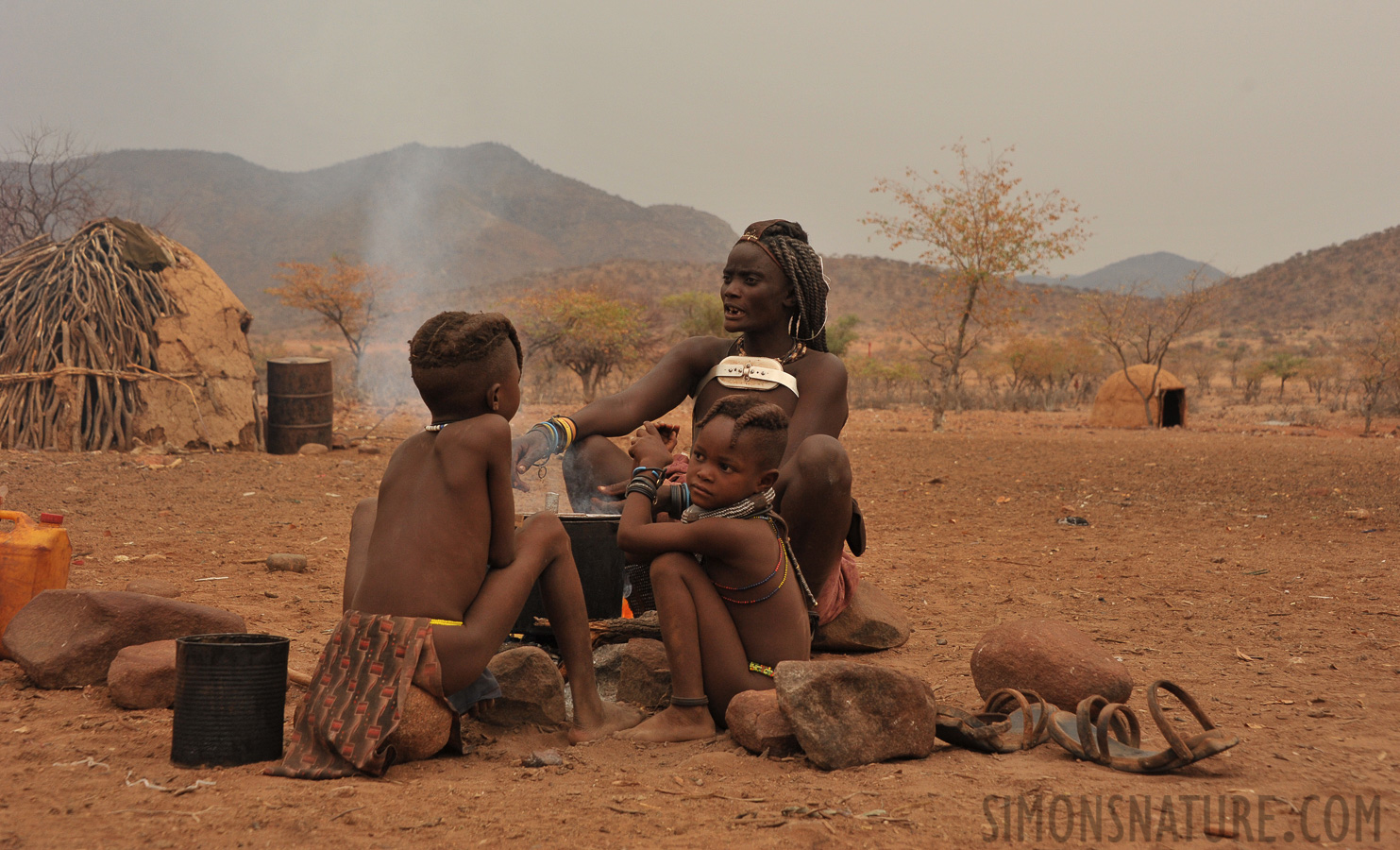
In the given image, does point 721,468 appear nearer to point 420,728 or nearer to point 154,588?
point 420,728

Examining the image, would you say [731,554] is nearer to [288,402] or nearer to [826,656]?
[826,656]

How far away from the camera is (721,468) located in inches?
114

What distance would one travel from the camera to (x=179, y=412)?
10.0m

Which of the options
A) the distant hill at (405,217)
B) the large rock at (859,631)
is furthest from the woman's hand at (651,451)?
the distant hill at (405,217)

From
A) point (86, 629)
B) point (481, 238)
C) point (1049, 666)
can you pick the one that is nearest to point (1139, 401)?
point (1049, 666)

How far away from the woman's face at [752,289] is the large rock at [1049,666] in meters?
1.44

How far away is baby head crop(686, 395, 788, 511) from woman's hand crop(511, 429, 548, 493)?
708 mm

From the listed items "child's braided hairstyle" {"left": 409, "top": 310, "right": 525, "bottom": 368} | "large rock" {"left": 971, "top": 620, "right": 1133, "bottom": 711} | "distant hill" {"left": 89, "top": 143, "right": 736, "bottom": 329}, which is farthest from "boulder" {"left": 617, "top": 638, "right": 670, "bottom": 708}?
"distant hill" {"left": 89, "top": 143, "right": 736, "bottom": 329}

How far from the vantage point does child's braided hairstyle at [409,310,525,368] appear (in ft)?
8.77

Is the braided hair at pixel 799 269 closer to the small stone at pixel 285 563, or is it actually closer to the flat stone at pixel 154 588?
the flat stone at pixel 154 588

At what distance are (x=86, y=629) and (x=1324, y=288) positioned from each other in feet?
187

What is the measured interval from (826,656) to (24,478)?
6.60 m

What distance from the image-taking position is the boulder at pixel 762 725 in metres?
2.62

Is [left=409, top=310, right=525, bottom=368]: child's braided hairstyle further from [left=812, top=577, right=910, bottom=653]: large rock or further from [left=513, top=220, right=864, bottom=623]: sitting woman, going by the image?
[left=812, top=577, right=910, bottom=653]: large rock
